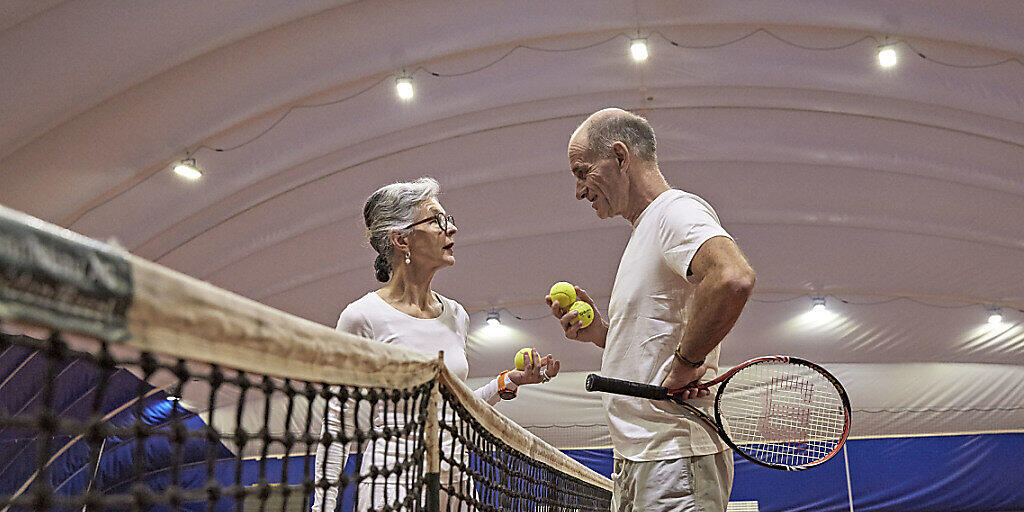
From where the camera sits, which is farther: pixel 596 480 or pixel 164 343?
pixel 596 480

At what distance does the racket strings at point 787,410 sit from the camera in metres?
2.41

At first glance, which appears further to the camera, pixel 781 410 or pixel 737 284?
pixel 781 410

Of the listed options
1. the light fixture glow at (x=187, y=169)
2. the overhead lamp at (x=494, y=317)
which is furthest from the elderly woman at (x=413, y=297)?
the overhead lamp at (x=494, y=317)

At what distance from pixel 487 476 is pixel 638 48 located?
19.5 ft

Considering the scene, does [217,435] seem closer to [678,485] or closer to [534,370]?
[678,485]

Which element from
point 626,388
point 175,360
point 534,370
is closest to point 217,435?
point 175,360

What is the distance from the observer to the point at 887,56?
7.73 metres

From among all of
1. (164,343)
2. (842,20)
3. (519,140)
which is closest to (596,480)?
(164,343)

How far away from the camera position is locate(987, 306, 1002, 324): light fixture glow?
12.6m

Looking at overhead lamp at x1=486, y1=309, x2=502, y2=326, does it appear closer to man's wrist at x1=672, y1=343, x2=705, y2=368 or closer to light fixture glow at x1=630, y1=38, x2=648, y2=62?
light fixture glow at x1=630, y1=38, x2=648, y2=62

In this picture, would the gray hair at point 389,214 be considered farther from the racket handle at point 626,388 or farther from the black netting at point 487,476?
the racket handle at point 626,388

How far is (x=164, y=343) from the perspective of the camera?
0.79 metres

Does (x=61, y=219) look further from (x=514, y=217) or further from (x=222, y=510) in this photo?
(x=514, y=217)

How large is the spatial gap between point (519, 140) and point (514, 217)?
1.44 meters
